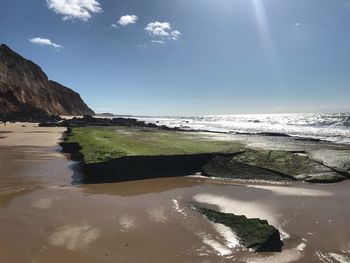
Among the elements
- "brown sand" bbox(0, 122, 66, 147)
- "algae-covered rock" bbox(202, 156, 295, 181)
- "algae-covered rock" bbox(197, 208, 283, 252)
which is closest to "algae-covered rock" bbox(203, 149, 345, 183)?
"algae-covered rock" bbox(202, 156, 295, 181)

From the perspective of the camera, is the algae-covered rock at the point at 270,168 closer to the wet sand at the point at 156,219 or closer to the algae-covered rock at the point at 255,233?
the wet sand at the point at 156,219

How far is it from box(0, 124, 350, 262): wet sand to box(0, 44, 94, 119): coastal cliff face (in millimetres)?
54803

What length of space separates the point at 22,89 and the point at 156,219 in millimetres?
75835

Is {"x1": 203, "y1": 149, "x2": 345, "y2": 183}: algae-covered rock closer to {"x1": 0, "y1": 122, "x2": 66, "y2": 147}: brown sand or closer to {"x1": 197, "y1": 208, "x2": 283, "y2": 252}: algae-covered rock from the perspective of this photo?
{"x1": 197, "y1": 208, "x2": 283, "y2": 252}: algae-covered rock

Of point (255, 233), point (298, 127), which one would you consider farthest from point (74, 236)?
point (298, 127)

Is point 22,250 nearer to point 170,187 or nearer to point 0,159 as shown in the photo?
point 170,187

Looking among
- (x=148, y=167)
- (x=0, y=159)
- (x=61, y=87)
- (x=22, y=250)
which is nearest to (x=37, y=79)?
(x=61, y=87)

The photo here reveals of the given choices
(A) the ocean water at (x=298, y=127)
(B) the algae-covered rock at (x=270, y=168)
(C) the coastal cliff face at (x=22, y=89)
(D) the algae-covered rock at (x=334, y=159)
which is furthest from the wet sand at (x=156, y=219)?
(C) the coastal cliff face at (x=22, y=89)

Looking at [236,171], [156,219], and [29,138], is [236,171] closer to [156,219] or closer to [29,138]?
[156,219]

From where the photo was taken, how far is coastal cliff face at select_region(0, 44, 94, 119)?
64.5 meters

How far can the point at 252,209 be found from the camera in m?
10.1

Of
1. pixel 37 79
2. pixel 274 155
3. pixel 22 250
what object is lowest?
pixel 22 250

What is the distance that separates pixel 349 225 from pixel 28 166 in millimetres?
13213

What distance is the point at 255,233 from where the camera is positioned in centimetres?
739
